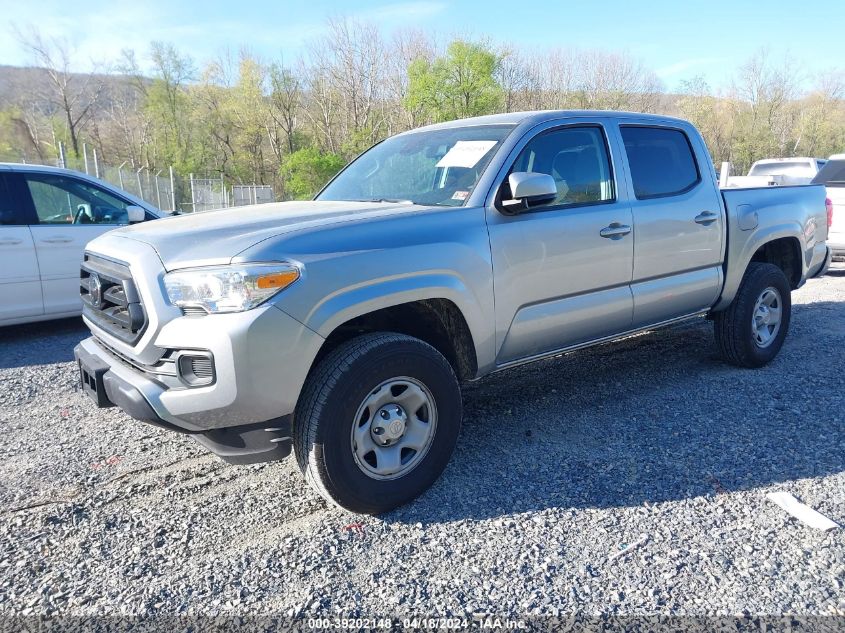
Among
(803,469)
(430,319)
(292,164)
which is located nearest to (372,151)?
(430,319)

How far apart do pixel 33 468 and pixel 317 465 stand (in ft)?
6.06

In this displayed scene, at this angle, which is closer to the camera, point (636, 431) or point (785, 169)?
point (636, 431)

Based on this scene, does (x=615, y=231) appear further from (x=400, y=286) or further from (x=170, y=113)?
(x=170, y=113)

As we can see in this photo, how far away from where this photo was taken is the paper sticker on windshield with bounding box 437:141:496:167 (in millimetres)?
3504

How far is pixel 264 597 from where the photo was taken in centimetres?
234

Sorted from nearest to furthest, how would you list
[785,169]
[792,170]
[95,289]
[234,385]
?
[234,385], [95,289], [792,170], [785,169]

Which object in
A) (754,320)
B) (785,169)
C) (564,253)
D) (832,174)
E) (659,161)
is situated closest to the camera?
(564,253)

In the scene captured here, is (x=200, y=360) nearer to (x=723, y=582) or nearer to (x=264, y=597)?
(x=264, y=597)

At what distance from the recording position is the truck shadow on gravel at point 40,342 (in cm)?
549

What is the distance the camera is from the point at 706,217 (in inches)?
171

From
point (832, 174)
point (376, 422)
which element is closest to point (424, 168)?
point (376, 422)

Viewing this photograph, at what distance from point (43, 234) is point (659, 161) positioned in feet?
19.0

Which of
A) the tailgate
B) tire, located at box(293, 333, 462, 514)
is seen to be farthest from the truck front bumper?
the tailgate

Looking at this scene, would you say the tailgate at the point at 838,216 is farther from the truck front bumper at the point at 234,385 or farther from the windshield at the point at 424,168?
the truck front bumper at the point at 234,385
